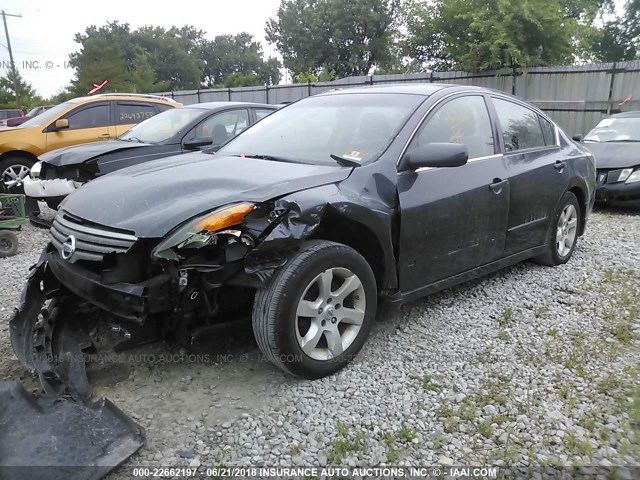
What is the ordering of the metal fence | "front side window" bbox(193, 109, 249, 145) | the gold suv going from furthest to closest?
the metal fence
the gold suv
"front side window" bbox(193, 109, 249, 145)

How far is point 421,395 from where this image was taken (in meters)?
2.91

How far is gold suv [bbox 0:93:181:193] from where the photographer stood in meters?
8.32

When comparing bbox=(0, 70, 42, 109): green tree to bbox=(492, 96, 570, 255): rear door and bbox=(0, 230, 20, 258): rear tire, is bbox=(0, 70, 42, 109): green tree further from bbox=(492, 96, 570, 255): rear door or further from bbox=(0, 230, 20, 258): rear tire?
bbox=(492, 96, 570, 255): rear door

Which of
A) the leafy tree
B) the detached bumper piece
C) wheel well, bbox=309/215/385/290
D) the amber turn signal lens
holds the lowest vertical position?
the detached bumper piece

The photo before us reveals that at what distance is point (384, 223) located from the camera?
10.5 feet

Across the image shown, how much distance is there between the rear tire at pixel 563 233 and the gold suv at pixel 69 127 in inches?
266

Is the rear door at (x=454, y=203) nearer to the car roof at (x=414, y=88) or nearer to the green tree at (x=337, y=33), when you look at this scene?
the car roof at (x=414, y=88)

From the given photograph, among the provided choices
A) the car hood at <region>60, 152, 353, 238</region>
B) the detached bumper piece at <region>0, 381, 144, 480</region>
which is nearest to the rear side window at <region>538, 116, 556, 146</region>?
the car hood at <region>60, 152, 353, 238</region>

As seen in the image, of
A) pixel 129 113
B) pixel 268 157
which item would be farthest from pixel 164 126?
pixel 268 157

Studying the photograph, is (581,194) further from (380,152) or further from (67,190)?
(67,190)

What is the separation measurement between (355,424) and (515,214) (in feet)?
7.75

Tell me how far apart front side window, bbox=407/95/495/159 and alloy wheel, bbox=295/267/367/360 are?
3.49 feet

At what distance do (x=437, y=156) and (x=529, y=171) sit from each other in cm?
143

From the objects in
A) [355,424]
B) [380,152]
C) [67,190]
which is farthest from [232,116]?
[355,424]
